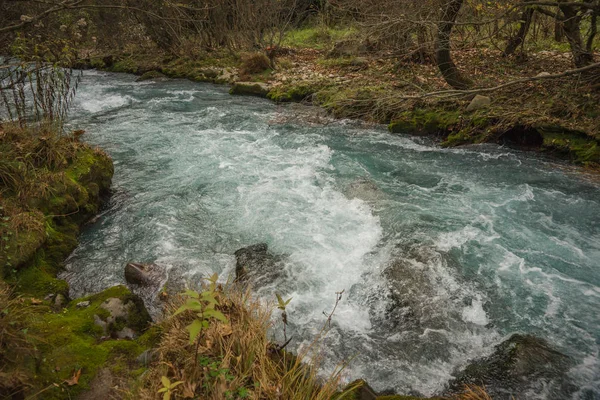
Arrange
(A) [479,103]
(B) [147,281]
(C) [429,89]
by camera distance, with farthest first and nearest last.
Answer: (C) [429,89], (A) [479,103], (B) [147,281]

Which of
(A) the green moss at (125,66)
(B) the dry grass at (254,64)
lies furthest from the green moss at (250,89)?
(A) the green moss at (125,66)

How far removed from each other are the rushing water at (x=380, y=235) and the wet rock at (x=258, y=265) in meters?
0.17

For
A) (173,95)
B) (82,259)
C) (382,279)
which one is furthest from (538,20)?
(82,259)

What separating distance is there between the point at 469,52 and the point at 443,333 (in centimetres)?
1367

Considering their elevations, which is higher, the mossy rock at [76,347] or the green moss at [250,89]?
the green moss at [250,89]

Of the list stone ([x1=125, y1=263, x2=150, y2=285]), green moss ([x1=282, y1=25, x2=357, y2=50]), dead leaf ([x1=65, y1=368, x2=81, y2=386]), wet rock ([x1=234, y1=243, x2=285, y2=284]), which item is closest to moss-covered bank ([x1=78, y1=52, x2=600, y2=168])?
wet rock ([x1=234, y1=243, x2=285, y2=284])

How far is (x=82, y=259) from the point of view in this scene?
5.72 meters

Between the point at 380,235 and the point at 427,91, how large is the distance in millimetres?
6323

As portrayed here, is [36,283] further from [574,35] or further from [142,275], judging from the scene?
[574,35]

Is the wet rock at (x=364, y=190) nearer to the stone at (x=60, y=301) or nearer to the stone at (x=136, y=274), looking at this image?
the stone at (x=136, y=274)

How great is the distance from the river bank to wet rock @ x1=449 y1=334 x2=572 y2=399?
4.50 metres

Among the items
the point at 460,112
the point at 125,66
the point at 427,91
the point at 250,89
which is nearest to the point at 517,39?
the point at 427,91

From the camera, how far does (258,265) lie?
18.3 ft

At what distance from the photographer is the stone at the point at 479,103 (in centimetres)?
969
